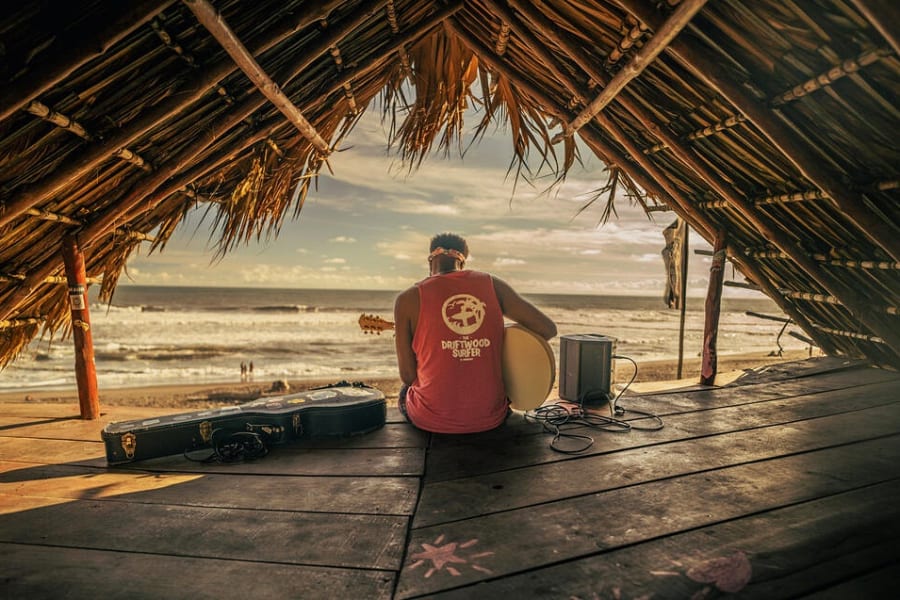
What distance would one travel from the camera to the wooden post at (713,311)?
11.8 ft

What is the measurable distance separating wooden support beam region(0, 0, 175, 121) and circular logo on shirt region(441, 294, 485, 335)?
61.7 inches

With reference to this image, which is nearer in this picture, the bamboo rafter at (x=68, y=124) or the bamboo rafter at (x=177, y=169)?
the bamboo rafter at (x=68, y=124)

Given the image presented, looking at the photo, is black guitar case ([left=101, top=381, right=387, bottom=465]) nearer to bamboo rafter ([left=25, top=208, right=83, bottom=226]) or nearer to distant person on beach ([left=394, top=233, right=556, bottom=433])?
distant person on beach ([left=394, top=233, right=556, bottom=433])

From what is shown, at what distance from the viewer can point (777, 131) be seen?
2404 millimetres

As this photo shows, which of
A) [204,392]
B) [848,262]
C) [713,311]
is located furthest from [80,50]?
[204,392]

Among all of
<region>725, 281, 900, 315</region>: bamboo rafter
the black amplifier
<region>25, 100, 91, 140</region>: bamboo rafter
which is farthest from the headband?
<region>725, 281, 900, 315</region>: bamboo rafter

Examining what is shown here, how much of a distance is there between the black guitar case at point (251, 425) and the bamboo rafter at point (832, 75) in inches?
97.4

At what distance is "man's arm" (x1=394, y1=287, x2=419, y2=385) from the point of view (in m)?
2.34

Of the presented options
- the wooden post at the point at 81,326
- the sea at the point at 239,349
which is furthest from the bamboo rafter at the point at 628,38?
the sea at the point at 239,349

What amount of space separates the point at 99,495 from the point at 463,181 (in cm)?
3216

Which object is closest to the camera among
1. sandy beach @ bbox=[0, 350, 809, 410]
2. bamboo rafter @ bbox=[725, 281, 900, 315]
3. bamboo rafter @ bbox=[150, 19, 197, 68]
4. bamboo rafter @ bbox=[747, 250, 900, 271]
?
bamboo rafter @ bbox=[150, 19, 197, 68]

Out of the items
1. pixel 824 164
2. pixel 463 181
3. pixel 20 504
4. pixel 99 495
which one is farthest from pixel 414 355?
pixel 463 181

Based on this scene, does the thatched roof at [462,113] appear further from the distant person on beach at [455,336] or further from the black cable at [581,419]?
the black cable at [581,419]

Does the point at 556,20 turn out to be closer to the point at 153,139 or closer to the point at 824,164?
the point at 824,164
